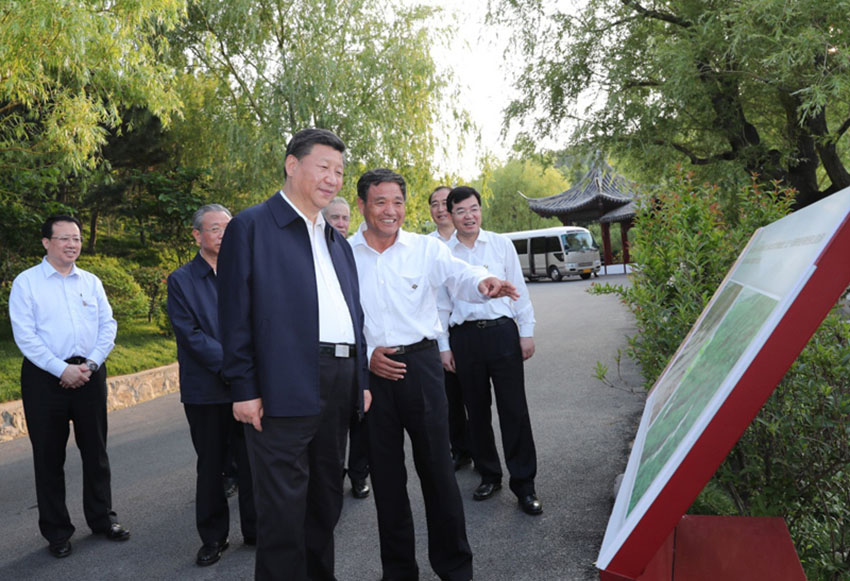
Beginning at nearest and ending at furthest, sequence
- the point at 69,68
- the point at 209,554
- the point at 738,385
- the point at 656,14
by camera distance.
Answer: the point at 738,385 < the point at 209,554 < the point at 69,68 < the point at 656,14

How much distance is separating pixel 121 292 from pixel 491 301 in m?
12.2

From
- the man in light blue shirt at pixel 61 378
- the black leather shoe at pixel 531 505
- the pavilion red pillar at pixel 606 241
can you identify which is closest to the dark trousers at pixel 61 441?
the man in light blue shirt at pixel 61 378

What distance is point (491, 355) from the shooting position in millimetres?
4129

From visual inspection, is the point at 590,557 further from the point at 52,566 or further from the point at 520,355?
the point at 52,566

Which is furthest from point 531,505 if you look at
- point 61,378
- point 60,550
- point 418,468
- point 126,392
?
point 126,392

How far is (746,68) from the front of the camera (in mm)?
9711

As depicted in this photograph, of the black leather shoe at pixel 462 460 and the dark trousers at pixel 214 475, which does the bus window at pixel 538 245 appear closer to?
the black leather shoe at pixel 462 460

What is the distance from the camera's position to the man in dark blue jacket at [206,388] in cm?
368

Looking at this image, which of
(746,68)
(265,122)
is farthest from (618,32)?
(265,122)

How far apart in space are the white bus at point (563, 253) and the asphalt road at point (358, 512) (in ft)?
90.8

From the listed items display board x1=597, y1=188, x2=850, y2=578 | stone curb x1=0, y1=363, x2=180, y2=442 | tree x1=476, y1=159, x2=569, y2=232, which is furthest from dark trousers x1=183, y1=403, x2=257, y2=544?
tree x1=476, y1=159, x2=569, y2=232

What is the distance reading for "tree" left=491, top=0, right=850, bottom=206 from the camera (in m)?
9.76

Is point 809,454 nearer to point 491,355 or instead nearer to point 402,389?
point 402,389

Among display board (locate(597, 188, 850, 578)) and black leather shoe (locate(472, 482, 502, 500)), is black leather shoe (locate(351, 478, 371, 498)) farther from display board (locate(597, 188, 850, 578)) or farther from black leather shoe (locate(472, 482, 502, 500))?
display board (locate(597, 188, 850, 578))
